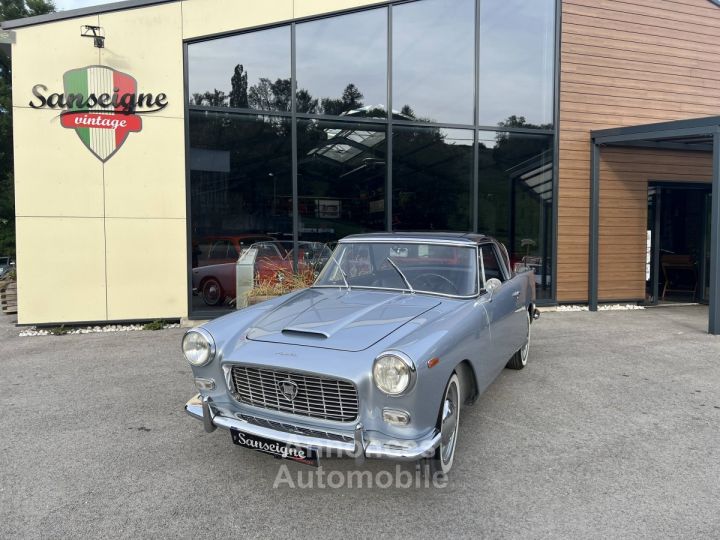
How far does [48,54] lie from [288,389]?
25.7 ft

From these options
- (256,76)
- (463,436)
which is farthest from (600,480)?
(256,76)

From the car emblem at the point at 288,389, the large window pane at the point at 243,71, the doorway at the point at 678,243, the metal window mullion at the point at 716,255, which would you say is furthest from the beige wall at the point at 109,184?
the doorway at the point at 678,243

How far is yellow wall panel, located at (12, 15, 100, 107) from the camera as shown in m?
7.71

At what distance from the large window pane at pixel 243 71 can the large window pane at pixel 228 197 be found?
0.33 m

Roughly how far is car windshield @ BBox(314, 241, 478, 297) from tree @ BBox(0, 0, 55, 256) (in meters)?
22.9

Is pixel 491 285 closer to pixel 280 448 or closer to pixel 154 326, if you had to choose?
pixel 280 448

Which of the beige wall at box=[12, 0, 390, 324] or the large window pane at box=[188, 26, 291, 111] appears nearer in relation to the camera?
the beige wall at box=[12, 0, 390, 324]

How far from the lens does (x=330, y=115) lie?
8914mm

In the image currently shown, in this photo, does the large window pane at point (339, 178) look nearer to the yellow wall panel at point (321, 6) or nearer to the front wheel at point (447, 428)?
the yellow wall panel at point (321, 6)

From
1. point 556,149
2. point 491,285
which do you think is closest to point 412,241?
point 491,285

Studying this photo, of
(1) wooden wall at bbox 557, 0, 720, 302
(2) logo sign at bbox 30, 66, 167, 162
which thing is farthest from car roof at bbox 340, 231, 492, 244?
(1) wooden wall at bbox 557, 0, 720, 302

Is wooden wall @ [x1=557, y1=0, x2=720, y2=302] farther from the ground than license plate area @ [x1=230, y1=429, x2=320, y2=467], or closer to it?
farther from the ground

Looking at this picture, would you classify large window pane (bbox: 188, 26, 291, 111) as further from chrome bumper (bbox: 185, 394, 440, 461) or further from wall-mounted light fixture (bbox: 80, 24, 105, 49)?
chrome bumper (bbox: 185, 394, 440, 461)

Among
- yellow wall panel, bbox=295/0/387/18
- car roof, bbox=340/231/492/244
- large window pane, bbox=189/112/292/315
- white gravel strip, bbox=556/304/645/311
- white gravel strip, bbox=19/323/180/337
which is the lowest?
white gravel strip, bbox=19/323/180/337
